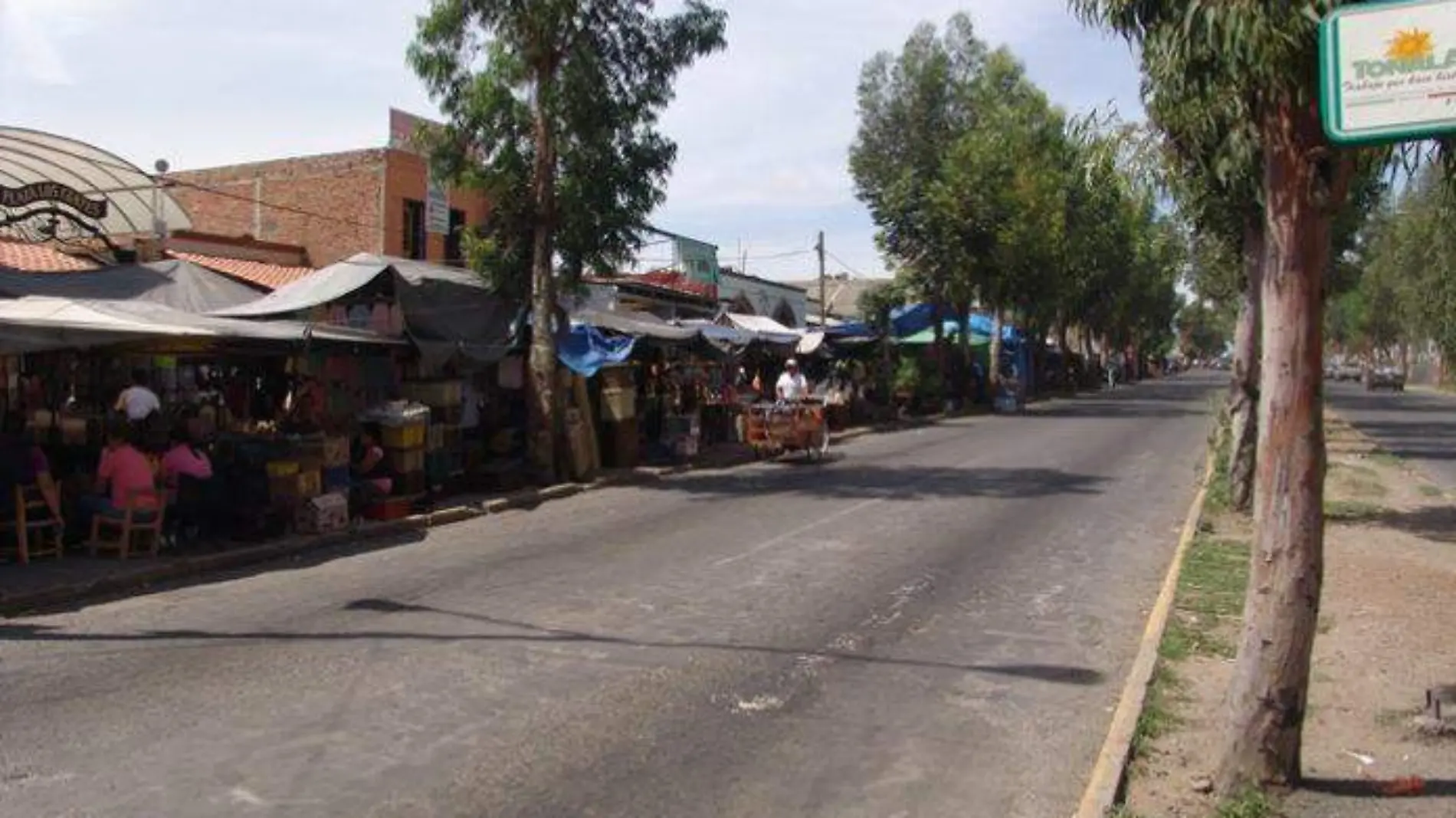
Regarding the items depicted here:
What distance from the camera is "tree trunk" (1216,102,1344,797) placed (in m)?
5.00

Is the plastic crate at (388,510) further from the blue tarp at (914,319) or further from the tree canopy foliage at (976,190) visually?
the blue tarp at (914,319)

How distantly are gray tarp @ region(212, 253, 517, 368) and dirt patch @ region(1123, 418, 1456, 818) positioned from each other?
9444 millimetres

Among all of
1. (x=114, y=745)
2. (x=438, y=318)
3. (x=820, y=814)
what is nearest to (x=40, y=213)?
(x=438, y=318)

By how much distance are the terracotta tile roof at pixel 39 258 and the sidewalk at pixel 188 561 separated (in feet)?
18.5

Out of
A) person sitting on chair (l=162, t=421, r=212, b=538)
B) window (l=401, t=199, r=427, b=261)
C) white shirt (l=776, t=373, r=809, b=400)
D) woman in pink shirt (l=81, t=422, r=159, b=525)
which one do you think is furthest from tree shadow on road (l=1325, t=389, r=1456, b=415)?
woman in pink shirt (l=81, t=422, r=159, b=525)

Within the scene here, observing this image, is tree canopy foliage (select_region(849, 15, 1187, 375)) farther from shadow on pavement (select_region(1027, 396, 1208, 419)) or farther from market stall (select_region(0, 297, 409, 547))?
market stall (select_region(0, 297, 409, 547))

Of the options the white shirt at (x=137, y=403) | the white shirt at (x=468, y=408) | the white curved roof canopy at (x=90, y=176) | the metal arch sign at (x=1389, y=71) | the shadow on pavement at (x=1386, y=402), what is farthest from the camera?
the shadow on pavement at (x=1386, y=402)

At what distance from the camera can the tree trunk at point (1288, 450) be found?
500 cm

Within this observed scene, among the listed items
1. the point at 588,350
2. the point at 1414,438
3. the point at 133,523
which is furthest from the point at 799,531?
the point at 1414,438

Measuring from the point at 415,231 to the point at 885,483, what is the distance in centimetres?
1547

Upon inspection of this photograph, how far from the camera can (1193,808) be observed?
17.1 feet

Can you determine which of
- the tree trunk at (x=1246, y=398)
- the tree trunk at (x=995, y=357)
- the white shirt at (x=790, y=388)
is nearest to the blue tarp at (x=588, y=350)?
the white shirt at (x=790, y=388)

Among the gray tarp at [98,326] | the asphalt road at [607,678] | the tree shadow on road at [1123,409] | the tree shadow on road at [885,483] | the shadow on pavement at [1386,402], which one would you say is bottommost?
the asphalt road at [607,678]

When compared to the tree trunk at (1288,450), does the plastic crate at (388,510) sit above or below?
below
